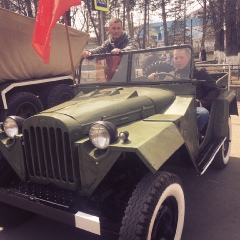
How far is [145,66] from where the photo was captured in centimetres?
388

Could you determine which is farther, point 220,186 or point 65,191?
point 220,186

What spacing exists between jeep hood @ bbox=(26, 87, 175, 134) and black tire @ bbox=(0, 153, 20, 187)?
2.34 feet

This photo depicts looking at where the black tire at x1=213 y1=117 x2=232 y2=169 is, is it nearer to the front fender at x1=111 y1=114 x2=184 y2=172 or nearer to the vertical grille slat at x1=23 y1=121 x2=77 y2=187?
the front fender at x1=111 y1=114 x2=184 y2=172

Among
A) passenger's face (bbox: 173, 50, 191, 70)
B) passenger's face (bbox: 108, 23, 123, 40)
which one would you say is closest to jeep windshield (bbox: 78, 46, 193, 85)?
passenger's face (bbox: 173, 50, 191, 70)

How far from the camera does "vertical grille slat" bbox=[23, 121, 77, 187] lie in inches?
98.5

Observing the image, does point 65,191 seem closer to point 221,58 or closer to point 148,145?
point 148,145

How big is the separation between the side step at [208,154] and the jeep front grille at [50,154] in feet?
4.94

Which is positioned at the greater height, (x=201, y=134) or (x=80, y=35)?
(x=80, y=35)

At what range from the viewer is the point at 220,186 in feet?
13.0

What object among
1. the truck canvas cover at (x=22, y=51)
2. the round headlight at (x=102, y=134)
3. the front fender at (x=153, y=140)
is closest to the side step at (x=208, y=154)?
the front fender at (x=153, y=140)

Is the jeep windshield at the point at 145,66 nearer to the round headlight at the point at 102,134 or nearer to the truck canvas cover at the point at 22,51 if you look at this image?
the round headlight at the point at 102,134

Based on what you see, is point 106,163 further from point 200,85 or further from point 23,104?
point 23,104

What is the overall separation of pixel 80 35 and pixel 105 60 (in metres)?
4.51

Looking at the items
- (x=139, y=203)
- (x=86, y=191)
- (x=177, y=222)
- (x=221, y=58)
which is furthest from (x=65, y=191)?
(x=221, y=58)
